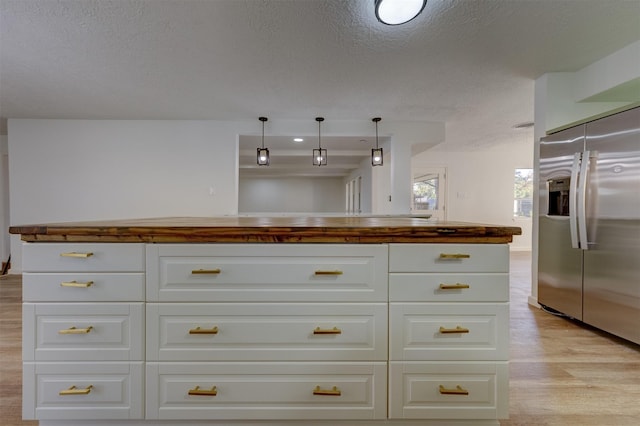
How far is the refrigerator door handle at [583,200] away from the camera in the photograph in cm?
219

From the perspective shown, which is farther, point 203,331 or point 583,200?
point 583,200

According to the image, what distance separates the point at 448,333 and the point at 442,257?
294 millimetres

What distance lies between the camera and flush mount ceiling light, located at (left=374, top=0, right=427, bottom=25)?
1635 millimetres

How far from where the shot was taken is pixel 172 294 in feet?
3.58

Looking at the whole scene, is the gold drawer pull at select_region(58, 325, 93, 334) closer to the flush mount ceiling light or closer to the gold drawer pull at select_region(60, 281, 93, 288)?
the gold drawer pull at select_region(60, 281, 93, 288)

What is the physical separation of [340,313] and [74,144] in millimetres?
4742

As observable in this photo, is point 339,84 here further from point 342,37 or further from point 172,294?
point 172,294

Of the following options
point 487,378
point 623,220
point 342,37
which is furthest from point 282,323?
point 623,220

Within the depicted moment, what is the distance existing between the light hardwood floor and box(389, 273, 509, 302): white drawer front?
2.43ft

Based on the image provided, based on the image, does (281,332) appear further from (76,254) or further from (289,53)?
(289,53)

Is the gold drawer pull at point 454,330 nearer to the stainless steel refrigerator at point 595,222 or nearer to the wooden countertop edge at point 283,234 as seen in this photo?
the wooden countertop edge at point 283,234

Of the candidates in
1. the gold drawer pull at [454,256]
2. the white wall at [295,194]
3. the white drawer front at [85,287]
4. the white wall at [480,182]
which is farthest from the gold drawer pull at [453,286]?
the white wall at [295,194]

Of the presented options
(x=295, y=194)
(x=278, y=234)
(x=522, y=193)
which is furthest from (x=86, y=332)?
(x=295, y=194)

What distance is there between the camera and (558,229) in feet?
8.38
